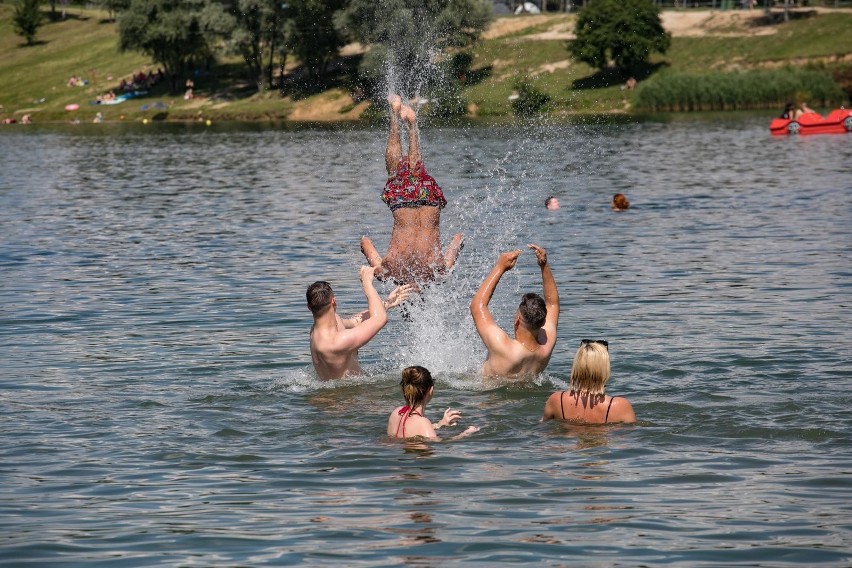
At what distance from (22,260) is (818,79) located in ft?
191

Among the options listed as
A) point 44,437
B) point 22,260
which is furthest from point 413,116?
point 22,260

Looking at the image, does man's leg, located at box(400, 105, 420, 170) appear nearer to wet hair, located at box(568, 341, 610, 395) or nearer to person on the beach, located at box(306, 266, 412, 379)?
person on the beach, located at box(306, 266, 412, 379)

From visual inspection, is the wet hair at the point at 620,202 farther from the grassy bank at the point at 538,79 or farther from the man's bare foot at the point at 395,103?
the grassy bank at the point at 538,79

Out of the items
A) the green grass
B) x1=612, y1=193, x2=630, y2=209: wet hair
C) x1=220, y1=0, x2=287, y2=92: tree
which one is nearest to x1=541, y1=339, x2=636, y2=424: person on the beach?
x1=612, y1=193, x2=630, y2=209: wet hair

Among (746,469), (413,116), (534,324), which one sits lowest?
(746,469)

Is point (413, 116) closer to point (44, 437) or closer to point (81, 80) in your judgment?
point (44, 437)

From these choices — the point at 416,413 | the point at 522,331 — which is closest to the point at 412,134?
the point at 522,331

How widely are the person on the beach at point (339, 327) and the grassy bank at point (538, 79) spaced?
213 ft

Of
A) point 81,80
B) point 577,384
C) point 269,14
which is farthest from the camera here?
point 81,80

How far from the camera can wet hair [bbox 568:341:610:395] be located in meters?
12.3

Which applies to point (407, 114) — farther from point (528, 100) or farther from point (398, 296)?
point (528, 100)

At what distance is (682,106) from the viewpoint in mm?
79938

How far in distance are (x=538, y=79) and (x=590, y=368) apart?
3065 inches

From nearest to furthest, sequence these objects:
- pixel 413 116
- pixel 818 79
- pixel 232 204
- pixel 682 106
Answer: pixel 413 116, pixel 232 204, pixel 818 79, pixel 682 106
